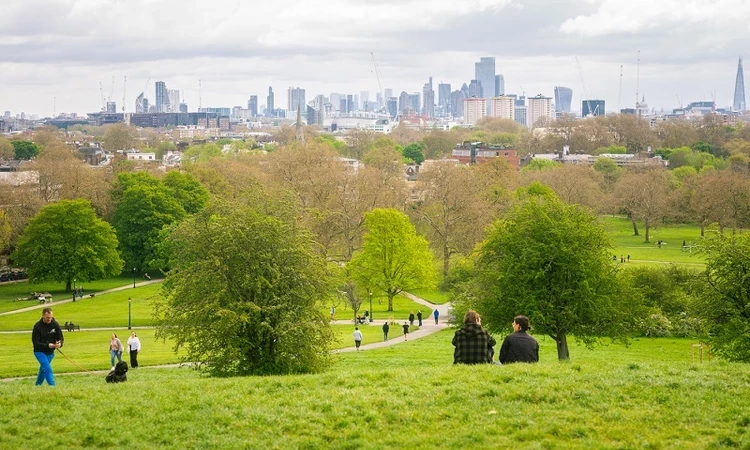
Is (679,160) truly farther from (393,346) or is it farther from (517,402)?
(517,402)

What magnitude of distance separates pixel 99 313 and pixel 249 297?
124ft

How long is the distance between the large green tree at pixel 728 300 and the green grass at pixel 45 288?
152ft

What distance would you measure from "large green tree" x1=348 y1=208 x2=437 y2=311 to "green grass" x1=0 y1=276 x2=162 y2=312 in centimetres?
2116

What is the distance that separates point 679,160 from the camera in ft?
477

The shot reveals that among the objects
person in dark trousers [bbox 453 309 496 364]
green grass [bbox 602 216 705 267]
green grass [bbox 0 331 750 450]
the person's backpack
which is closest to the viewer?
green grass [bbox 0 331 750 450]

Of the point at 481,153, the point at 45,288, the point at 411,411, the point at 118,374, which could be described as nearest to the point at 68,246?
the point at 45,288

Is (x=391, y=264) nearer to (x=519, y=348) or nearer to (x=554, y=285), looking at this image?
(x=554, y=285)

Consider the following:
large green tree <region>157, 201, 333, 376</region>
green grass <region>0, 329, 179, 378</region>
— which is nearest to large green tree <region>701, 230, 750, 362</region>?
large green tree <region>157, 201, 333, 376</region>

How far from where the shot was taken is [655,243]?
94750 millimetres

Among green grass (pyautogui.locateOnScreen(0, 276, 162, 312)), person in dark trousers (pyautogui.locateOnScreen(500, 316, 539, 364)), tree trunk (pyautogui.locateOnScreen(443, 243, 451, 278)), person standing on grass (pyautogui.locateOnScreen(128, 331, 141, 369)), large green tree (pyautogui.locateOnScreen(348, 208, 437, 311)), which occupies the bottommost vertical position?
green grass (pyautogui.locateOnScreen(0, 276, 162, 312))

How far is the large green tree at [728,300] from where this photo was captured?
27.6 m

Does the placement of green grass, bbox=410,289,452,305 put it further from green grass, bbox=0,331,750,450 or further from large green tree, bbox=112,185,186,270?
green grass, bbox=0,331,750,450

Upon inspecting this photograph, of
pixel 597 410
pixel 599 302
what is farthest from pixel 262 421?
pixel 599 302

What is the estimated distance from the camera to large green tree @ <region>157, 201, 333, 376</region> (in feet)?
78.5
